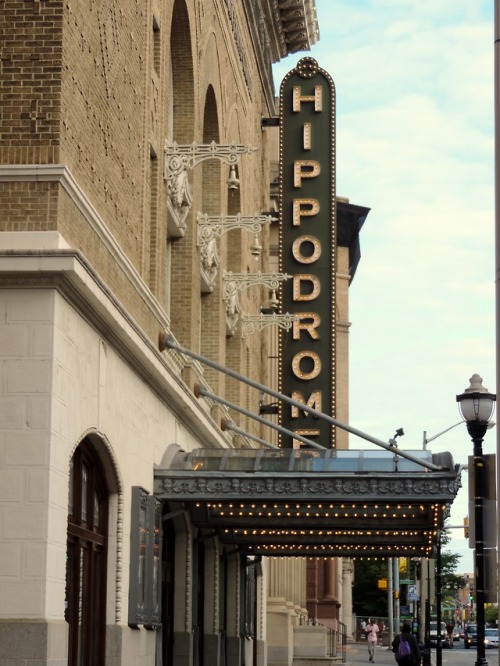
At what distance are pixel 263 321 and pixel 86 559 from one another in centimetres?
1865

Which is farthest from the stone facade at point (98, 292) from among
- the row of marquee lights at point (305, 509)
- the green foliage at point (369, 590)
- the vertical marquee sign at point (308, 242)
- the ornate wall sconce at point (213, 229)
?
the green foliage at point (369, 590)

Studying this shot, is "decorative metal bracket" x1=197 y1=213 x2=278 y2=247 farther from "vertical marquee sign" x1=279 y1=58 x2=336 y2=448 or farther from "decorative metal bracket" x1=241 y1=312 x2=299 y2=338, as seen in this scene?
"vertical marquee sign" x1=279 y1=58 x2=336 y2=448

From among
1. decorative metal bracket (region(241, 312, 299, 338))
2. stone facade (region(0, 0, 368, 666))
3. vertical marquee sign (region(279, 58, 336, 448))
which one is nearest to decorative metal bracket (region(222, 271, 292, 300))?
decorative metal bracket (region(241, 312, 299, 338))

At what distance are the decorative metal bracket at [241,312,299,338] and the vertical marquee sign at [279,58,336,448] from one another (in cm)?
136

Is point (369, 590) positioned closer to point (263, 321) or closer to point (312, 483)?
point (263, 321)

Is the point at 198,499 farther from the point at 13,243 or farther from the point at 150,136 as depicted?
the point at 13,243

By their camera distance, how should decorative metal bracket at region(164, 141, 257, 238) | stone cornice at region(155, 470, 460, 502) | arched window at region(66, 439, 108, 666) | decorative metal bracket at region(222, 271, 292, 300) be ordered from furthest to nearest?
decorative metal bracket at region(222, 271, 292, 300), decorative metal bracket at region(164, 141, 257, 238), stone cornice at region(155, 470, 460, 502), arched window at region(66, 439, 108, 666)

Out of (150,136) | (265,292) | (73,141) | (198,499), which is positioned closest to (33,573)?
(73,141)

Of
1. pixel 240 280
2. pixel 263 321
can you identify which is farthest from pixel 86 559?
pixel 263 321

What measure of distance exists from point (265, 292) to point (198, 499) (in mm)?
24566

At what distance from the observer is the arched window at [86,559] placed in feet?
55.5

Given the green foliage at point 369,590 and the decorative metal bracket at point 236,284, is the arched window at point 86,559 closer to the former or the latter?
the decorative metal bracket at point 236,284

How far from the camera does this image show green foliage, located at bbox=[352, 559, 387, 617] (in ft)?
430

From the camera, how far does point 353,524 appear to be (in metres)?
25.5
